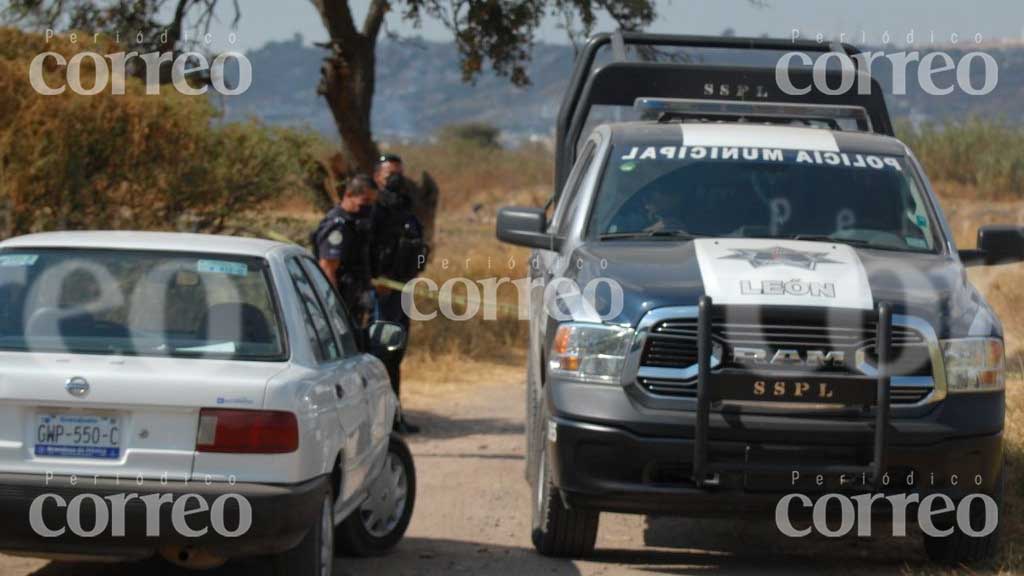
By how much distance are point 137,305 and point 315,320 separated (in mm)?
769

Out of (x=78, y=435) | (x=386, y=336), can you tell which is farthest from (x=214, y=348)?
(x=386, y=336)

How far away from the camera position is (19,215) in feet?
41.3

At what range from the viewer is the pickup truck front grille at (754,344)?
22.9 ft

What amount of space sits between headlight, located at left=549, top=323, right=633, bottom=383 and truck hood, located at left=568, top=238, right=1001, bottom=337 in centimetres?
8

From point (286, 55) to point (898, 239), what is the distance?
15026 centimetres

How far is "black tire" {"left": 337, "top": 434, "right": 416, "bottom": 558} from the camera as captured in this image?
25.3ft

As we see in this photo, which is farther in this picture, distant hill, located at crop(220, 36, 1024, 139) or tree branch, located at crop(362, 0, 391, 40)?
distant hill, located at crop(220, 36, 1024, 139)

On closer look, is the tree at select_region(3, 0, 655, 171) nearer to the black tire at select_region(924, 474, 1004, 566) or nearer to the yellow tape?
the yellow tape

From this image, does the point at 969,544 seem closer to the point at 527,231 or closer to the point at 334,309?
the point at 527,231

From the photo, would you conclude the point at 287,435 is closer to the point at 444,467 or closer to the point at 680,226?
the point at 680,226

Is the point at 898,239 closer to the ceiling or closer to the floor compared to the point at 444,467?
closer to the ceiling

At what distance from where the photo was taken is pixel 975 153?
4200cm

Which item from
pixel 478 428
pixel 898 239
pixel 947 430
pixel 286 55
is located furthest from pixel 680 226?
pixel 286 55

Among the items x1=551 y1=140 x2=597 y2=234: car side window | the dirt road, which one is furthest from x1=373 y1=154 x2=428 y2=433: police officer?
x1=551 y1=140 x2=597 y2=234: car side window
